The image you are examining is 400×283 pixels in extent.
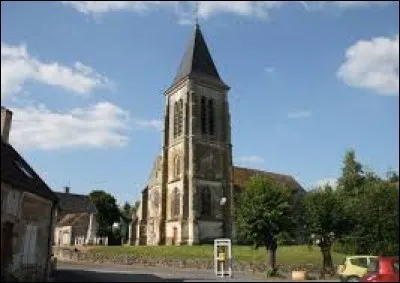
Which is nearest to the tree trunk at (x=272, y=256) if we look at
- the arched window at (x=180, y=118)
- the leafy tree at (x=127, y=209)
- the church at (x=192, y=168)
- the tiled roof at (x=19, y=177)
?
the tiled roof at (x=19, y=177)

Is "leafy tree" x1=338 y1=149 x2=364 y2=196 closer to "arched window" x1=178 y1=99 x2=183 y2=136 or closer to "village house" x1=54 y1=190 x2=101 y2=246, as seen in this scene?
"arched window" x1=178 y1=99 x2=183 y2=136

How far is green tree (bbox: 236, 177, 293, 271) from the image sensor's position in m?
33.2

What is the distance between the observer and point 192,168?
56.2 m

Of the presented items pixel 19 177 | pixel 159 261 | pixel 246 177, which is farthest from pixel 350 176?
pixel 19 177

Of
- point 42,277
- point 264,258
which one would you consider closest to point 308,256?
point 264,258

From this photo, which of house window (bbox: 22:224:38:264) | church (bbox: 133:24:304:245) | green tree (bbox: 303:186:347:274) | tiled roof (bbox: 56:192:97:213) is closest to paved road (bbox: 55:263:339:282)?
house window (bbox: 22:224:38:264)

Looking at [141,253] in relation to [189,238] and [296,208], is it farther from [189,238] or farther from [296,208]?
[296,208]

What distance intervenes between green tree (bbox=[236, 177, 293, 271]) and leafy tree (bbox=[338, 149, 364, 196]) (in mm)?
27102

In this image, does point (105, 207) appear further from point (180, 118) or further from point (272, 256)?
point (272, 256)

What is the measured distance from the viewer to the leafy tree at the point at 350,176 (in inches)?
2405

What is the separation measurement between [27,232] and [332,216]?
21431 millimetres

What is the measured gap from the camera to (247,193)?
35.1m

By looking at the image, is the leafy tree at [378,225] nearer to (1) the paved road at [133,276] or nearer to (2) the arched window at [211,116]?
(1) the paved road at [133,276]

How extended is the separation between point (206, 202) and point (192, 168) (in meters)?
4.03
